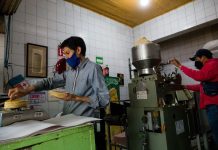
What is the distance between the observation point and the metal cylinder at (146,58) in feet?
6.58

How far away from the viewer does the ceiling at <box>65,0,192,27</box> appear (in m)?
3.06

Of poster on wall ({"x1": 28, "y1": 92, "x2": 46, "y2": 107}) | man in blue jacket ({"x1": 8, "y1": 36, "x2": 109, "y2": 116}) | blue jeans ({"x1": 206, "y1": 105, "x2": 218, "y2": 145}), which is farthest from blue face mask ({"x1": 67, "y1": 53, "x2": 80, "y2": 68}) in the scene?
blue jeans ({"x1": 206, "y1": 105, "x2": 218, "y2": 145})

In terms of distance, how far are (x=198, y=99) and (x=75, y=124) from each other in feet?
8.42

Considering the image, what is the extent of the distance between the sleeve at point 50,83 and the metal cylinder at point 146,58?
0.89 m

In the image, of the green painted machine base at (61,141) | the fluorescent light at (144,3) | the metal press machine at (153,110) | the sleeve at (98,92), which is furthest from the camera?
the fluorescent light at (144,3)

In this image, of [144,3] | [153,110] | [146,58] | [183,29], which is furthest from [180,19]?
[153,110]

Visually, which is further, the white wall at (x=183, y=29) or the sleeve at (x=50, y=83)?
the white wall at (x=183, y=29)

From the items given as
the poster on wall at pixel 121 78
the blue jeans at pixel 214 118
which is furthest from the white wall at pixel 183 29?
the blue jeans at pixel 214 118

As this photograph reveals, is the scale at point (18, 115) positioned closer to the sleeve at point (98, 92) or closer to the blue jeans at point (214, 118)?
the sleeve at point (98, 92)

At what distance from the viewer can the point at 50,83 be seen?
1.51m

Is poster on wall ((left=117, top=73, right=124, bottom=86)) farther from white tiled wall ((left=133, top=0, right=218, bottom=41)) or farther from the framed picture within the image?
the framed picture

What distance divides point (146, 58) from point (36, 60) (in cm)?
141

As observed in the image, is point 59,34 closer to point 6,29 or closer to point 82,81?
point 6,29

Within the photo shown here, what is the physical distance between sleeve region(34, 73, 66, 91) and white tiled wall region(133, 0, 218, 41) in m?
2.66
